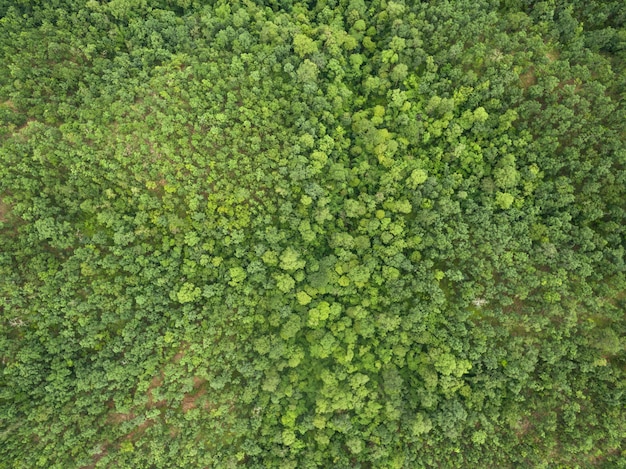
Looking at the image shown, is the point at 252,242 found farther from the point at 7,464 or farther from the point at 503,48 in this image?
the point at 503,48

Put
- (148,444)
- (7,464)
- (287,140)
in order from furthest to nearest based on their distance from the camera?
(287,140), (148,444), (7,464)

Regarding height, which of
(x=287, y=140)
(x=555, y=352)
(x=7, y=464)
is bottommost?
(x=7, y=464)

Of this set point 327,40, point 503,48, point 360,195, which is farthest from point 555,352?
point 327,40

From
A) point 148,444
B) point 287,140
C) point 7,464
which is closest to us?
point 7,464

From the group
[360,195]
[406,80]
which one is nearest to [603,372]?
[360,195]

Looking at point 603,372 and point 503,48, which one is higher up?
point 503,48

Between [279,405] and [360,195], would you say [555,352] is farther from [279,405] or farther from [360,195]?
[279,405]

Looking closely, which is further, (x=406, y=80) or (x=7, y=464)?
(x=406, y=80)
